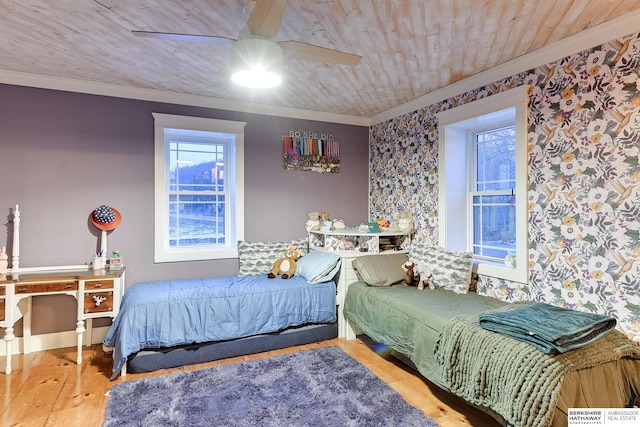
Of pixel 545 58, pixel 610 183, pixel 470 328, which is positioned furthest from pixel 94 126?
pixel 610 183

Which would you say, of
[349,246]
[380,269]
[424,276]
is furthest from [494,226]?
[349,246]

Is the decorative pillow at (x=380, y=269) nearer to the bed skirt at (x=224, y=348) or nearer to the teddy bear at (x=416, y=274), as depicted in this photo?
the teddy bear at (x=416, y=274)

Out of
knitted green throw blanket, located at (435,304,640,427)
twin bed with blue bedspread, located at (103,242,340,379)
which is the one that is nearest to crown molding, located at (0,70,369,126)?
twin bed with blue bedspread, located at (103,242,340,379)

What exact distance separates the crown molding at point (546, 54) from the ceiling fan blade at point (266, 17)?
1.91 metres

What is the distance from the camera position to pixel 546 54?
247 centimetres

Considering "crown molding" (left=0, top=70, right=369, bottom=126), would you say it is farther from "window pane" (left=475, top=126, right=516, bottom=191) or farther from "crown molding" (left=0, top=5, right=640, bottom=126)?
"window pane" (left=475, top=126, right=516, bottom=191)

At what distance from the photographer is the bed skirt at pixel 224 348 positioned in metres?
2.69

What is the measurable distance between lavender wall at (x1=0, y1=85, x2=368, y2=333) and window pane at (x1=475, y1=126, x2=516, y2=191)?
7.18 feet

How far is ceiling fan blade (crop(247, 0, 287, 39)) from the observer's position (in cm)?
161

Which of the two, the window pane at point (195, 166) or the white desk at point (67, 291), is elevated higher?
the window pane at point (195, 166)

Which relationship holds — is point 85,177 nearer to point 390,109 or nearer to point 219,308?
point 219,308

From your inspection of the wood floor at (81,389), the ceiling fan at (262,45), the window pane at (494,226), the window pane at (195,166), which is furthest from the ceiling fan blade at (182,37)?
the window pane at (494,226)

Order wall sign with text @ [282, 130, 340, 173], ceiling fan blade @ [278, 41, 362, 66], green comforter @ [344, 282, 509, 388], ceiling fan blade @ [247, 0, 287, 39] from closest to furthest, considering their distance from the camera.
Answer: ceiling fan blade @ [247, 0, 287, 39], ceiling fan blade @ [278, 41, 362, 66], green comforter @ [344, 282, 509, 388], wall sign with text @ [282, 130, 340, 173]

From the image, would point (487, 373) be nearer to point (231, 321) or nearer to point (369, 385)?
point (369, 385)
